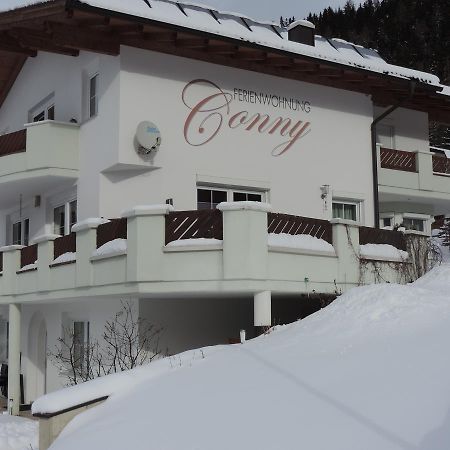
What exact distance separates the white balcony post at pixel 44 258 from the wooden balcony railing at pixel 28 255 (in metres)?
0.63

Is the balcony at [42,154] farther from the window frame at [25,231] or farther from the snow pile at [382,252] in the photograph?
the snow pile at [382,252]

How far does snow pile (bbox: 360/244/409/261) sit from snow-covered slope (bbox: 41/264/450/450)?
3.54 metres

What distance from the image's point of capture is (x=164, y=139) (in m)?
14.7

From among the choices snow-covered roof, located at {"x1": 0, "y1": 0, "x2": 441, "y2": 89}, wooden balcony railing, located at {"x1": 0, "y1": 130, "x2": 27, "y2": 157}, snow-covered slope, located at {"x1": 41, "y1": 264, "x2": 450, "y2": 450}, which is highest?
snow-covered roof, located at {"x1": 0, "y1": 0, "x2": 441, "y2": 89}

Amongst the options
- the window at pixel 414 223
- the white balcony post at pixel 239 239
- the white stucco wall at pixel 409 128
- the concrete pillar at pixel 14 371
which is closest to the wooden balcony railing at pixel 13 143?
the concrete pillar at pixel 14 371

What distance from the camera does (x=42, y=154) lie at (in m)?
15.7

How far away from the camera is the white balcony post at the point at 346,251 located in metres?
13.2

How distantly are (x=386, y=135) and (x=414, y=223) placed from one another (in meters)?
3.17

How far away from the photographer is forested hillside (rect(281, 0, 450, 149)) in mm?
64250

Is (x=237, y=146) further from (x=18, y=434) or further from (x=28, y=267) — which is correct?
(x=18, y=434)

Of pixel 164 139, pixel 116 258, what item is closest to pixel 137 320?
pixel 116 258

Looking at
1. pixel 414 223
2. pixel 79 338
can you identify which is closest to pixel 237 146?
pixel 79 338

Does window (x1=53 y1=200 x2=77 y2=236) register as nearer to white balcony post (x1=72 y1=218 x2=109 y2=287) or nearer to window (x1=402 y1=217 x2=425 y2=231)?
white balcony post (x1=72 y1=218 x2=109 y2=287)

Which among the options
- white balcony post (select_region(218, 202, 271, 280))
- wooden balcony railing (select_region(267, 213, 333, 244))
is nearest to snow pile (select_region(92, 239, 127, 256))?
white balcony post (select_region(218, 202, 271, 280))
